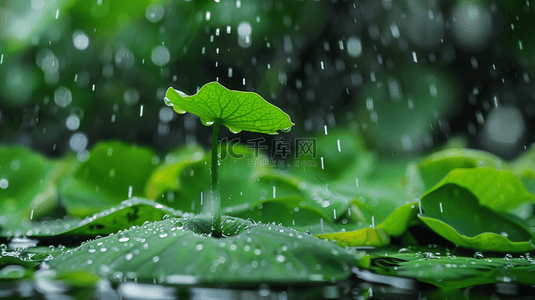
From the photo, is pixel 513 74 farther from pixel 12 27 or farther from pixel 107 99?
pixel 12 27

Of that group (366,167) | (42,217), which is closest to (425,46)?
(366,167)

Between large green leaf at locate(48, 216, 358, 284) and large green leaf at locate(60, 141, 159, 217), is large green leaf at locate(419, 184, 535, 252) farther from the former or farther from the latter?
large green leaf at locate(60, 141, 159, 217)

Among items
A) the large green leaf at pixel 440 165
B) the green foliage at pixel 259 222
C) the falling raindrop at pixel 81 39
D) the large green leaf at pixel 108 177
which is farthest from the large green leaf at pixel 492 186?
the falling raindrop at pixel 81 39

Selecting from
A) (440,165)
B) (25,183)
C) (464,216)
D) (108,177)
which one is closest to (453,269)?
(464,216)

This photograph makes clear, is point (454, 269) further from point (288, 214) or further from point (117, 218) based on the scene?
point (117, 218)

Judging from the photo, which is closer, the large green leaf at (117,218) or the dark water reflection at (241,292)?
the dark water reflection at (241,292)

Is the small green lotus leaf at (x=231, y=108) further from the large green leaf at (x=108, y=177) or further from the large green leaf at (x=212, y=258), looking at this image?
the large green leaf at (x=108, y=177)

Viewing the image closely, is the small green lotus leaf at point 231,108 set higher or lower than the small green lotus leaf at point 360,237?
higher
